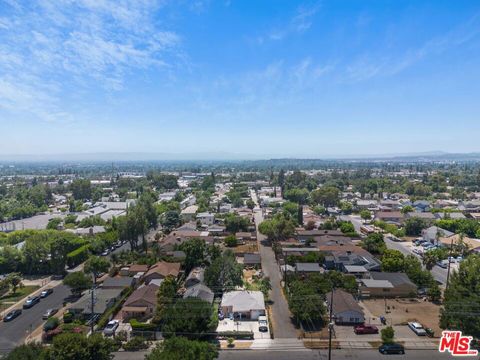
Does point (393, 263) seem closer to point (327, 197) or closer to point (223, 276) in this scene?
point (223, 276)

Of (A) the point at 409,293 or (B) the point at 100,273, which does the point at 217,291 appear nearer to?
(B) the point at 100,273

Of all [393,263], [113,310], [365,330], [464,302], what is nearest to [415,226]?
[393,263]

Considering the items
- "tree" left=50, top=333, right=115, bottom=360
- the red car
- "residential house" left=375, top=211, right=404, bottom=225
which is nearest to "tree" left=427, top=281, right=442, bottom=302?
the red car

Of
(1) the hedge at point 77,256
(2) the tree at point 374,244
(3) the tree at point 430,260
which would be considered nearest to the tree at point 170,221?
(1) the hedge at point 77,256

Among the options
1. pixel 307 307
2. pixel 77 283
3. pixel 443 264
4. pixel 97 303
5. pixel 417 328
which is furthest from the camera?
pixel 443 264

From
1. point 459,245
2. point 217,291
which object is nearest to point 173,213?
point 217,291

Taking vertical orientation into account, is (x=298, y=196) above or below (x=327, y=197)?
below

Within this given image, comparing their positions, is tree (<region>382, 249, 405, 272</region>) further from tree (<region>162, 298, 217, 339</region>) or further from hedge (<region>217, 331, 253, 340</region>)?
tree (<region>162, 298, 217, 339</region>)
